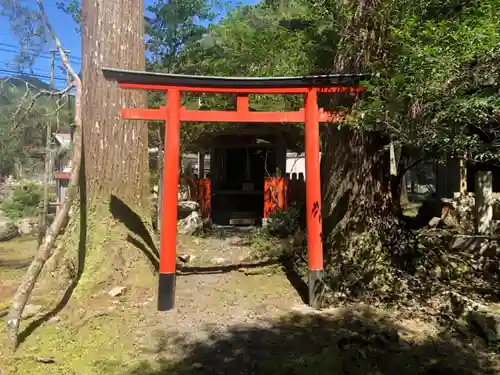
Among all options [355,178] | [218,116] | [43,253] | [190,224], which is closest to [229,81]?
[218,116]

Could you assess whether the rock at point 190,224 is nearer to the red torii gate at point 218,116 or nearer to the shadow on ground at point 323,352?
the red torii gate at point 218,116

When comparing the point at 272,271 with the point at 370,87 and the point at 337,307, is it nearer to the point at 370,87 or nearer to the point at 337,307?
the point at 337,307

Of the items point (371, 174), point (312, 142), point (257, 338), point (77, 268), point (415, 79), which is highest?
point (415, 79)

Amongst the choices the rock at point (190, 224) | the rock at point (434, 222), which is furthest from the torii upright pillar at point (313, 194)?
the rock at point (190, 224)

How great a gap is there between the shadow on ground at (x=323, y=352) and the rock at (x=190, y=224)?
17.2 feet

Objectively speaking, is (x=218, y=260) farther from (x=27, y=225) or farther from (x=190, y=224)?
(x=27, y=225)

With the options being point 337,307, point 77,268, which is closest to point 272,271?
point 337,307

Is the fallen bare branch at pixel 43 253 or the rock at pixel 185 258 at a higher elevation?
the fallen bare branch at pixel 43 253

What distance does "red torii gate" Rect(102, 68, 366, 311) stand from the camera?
202 inches

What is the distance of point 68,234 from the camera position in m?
6.21

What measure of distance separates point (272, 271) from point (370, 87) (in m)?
3.14

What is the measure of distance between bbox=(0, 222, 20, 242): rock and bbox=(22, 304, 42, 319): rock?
873 cm

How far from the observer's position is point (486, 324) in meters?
4.42

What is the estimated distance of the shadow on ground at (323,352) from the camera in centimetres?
374
